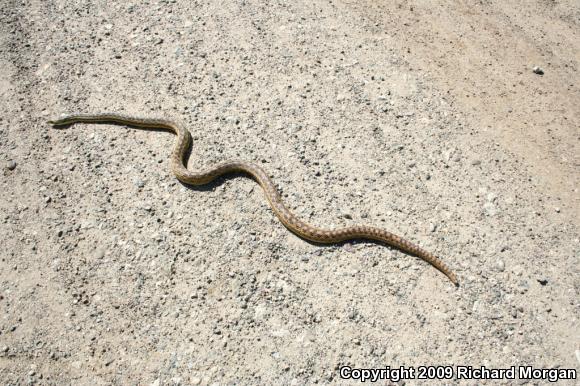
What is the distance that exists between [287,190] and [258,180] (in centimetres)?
49

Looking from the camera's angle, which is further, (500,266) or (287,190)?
(287,190)

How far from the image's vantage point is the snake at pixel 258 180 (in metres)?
6.43

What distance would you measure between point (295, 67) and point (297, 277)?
4374 millimetres

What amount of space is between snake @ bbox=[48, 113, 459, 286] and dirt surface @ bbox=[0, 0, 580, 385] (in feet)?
0.44

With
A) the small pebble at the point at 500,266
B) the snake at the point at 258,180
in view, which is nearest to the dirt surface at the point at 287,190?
the small pebble at the point at 500,266

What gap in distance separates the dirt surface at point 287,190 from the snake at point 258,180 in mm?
135

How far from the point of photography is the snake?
6434mm

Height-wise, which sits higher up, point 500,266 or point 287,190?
point 500,266

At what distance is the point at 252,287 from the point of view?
611cm

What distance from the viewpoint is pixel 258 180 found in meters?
7.22

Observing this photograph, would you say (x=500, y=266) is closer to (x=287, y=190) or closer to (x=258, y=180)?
(x=287, y=190)

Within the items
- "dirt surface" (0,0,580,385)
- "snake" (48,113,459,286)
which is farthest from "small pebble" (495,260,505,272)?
"snake" (48,113,459,286)

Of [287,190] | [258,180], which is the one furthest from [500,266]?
[258,180]

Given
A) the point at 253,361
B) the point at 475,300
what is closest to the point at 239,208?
the point at 253,361
